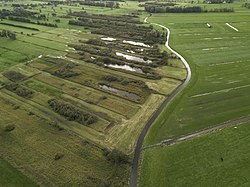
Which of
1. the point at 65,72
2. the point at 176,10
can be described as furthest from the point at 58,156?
the point at 176,10

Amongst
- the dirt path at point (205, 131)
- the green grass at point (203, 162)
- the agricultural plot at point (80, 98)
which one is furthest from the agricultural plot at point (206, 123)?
the agricultural plot at point (80, 98)

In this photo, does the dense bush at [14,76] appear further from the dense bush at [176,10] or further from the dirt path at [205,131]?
the dense bush at [176,10]

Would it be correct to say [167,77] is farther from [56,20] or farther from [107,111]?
[56,20]

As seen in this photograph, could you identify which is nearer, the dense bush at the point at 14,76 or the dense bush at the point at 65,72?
the dense bush at the point at 14,76

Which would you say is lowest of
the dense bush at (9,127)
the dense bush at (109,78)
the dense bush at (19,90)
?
the dense bush at (9,127)

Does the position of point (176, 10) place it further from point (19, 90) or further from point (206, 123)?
point (206, 123)

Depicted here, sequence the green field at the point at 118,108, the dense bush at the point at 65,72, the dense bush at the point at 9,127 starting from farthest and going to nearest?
the dense bush at the point at 65,72, the dense bush at the point at 9,127, the green field at the point at 118,108

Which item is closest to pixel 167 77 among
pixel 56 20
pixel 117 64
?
pixel 117 64
